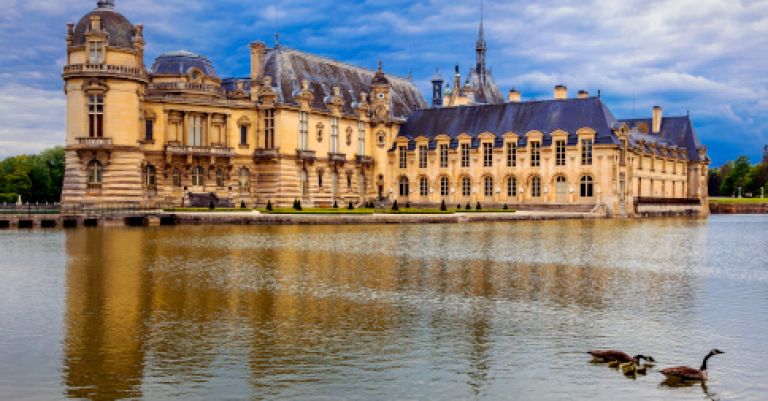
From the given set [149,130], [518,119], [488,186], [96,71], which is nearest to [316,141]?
[149,130]

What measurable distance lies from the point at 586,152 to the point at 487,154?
11.7 meters

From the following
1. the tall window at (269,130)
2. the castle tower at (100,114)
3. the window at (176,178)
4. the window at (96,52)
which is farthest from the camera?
the tall window at (269,130)

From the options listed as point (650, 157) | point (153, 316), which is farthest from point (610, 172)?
point (153, 316)

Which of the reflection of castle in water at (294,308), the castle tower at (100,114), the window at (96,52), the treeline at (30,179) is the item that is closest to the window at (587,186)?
the castle tower at (100,114)

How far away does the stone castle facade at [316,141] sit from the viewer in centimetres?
6462

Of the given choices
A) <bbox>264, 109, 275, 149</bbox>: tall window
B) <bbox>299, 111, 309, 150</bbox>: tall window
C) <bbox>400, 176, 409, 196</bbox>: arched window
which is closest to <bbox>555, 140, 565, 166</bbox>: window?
<bbox>400, 176, 409, 196</bbox>: arched window

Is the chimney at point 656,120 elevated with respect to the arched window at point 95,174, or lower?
elevated

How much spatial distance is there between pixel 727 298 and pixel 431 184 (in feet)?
228

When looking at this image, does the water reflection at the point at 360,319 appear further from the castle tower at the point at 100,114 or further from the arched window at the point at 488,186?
the arched window at the point at 488,186

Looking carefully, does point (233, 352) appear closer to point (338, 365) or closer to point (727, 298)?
point (338, 365)

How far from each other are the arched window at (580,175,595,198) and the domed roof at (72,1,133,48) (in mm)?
46248

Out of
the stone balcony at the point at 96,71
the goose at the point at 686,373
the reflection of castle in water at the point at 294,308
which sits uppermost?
the stone balcony at the point at 96,71

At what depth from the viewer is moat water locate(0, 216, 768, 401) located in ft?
41.5

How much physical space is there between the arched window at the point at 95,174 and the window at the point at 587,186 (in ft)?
155
